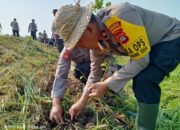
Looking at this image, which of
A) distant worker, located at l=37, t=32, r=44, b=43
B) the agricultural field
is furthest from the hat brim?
distant worker, located at l=37, t=32, r=44, b=43

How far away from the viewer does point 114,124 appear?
2967mm

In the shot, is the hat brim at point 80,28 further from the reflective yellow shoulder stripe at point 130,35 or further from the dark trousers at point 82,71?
the dark trousers at point 82,71

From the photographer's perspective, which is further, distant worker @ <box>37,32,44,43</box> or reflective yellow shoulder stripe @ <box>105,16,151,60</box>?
distant worker @ <box>37,32,44,43</box>

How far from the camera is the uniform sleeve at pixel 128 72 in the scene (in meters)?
2.30

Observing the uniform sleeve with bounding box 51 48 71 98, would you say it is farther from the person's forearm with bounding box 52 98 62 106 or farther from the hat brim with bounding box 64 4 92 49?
the hat brim with bounding box 64 4 92 49

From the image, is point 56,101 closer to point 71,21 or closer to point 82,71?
point 71,21

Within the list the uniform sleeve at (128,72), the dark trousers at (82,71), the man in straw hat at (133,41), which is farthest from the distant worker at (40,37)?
the uniform sleeve at (128,72)

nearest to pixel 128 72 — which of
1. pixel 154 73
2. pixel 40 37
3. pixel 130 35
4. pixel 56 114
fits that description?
pixel 154 73

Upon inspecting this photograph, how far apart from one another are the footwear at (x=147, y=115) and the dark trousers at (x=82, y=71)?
1524 millimetres

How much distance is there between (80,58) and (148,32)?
164 centimetres

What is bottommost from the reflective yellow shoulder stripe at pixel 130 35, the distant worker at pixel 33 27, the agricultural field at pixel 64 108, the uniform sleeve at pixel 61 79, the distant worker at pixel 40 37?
the agricultural field at pixel 64 108

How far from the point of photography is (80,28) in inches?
88.4

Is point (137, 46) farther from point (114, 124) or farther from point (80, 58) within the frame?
point (80, 58)

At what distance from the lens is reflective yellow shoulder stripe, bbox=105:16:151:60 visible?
2213mm
